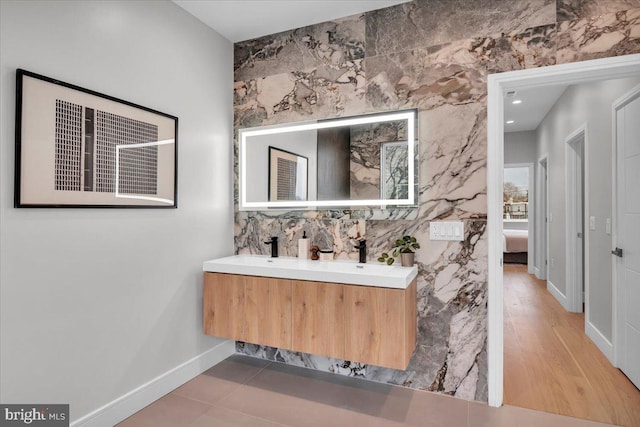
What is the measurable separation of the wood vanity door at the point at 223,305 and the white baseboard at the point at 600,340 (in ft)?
9.94

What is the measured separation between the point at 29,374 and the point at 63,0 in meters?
1.89

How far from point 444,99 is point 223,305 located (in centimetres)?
215

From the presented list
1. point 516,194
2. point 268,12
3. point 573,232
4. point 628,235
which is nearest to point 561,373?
point 628,235

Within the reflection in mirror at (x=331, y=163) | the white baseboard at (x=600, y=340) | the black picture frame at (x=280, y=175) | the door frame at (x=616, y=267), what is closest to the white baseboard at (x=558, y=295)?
the white baseboard at (x=600, y=340)

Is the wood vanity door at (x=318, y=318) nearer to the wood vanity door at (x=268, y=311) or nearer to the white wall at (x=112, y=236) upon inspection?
the wood vanity door at (x=268, y=311)

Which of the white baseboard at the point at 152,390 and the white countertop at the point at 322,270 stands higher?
the white countertop at the point at 322,270

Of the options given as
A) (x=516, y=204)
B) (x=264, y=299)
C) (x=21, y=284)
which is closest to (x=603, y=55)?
(x=264, y=299)

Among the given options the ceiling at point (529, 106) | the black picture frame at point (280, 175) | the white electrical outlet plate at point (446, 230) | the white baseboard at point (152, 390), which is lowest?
the white baseboard at point (152, 390)

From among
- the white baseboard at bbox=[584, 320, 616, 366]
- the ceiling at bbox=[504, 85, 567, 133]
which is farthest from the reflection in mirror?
the ceiling at bbox=[504, 85, 567, 133]

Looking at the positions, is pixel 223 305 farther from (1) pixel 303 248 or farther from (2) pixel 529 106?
(2) pixel 529 106

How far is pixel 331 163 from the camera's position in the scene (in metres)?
2.69

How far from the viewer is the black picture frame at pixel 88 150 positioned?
163cm

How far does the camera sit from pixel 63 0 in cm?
178

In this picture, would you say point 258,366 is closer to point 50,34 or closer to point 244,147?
point 244,147
